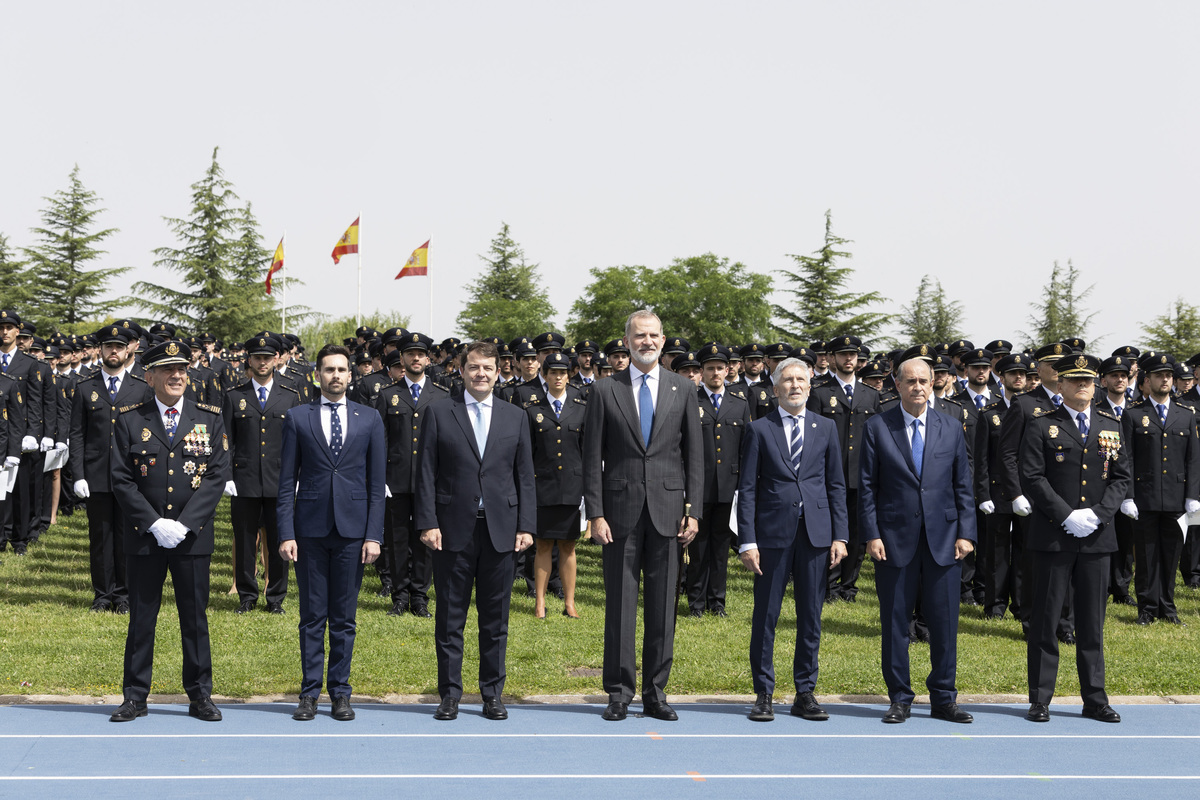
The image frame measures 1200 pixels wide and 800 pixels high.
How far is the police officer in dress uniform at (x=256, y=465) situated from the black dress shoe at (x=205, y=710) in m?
3.35

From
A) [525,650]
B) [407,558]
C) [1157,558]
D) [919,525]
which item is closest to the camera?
[919,525]

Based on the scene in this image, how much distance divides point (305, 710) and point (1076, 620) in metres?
5.00

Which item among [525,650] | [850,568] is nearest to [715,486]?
[850,568]

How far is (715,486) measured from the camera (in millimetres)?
10891

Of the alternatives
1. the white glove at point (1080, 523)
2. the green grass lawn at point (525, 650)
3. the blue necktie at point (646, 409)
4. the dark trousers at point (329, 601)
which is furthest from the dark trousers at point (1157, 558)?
the dark trousers at point (329, 601)

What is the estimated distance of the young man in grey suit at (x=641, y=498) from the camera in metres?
7.17

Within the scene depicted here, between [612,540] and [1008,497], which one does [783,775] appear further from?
Result: [1008,497]

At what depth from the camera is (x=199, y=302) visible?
6625 cm

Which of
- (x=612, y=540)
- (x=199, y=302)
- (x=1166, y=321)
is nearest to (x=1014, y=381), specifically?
(x=612, y=540)

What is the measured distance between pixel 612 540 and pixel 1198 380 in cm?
874

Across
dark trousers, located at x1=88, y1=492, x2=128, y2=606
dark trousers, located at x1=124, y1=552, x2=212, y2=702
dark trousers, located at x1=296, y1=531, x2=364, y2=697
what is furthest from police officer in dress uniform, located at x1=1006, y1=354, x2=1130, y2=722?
dark trousers, located at x1=88, y1=492, x2=128, y2=606

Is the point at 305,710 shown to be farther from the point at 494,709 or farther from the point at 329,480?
the point at 329,480

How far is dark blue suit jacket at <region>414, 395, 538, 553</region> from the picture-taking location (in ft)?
23.5

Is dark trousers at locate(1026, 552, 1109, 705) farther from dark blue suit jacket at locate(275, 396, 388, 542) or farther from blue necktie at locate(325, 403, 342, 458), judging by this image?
blue necktie at locate(325, 403, 342, 458)
